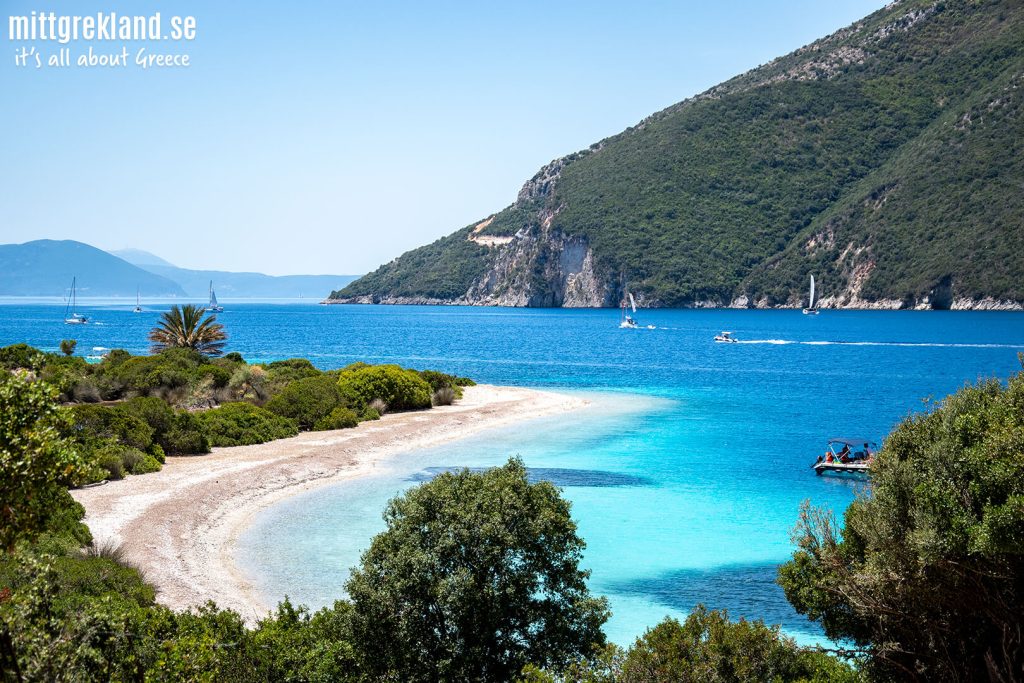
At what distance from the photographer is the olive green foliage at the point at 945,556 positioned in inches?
340

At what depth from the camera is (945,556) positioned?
29.0ft

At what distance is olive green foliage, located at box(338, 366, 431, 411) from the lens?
3762cm

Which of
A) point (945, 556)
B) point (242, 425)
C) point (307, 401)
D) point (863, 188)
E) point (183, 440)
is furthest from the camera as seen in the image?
point (863, 188)

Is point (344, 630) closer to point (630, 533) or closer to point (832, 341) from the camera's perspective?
point (630, 533)

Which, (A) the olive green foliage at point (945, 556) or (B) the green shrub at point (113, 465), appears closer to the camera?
(A) the olive green foliage at point (945, 556)

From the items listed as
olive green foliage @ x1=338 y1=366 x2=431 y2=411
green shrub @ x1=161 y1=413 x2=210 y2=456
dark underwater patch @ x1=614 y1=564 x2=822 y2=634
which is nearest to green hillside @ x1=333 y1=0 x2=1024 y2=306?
olive green foliage @ x1=338 y1=366 x2=431 y2=411

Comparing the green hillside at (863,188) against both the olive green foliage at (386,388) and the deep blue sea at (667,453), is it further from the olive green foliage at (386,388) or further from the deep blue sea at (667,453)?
the olive green foliage at (386,388)

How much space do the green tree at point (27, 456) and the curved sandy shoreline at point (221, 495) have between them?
24.5 ft

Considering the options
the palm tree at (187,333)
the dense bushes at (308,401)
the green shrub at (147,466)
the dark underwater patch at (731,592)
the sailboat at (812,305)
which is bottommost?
the dark underwater patch at (731,592)

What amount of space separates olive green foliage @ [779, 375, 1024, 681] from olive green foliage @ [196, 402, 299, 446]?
23.3m

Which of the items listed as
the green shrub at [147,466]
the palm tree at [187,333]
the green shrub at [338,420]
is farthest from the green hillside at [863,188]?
the green shrub at [147,466]

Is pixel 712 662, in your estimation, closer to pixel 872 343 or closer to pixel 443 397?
pixel 443 397

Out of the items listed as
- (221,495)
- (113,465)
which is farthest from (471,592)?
(113,465)

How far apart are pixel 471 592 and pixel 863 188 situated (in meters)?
182
